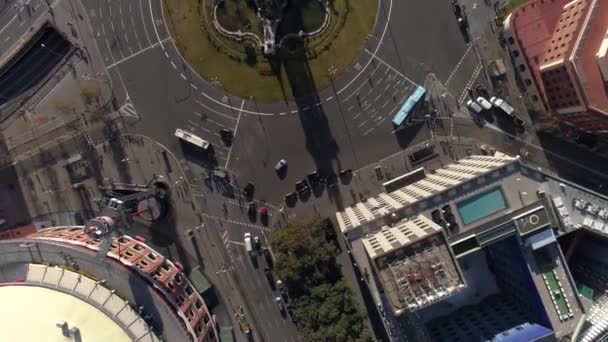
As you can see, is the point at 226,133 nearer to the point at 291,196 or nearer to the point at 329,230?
the point at 291,196

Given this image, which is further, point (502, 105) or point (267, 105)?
point (267, 105)

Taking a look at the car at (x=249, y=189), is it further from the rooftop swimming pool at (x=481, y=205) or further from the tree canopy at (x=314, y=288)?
the rooftop swimming pool at (x=481, y=205)

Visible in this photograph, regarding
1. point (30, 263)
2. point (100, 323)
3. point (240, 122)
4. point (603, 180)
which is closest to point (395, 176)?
point (240, 122)

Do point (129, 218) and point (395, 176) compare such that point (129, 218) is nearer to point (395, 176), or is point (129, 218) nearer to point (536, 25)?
point (395, 176)

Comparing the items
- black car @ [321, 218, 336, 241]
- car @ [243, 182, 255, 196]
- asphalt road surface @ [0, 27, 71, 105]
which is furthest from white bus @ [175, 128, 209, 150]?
asphalt road surface @ [0, 27, 71, 105]

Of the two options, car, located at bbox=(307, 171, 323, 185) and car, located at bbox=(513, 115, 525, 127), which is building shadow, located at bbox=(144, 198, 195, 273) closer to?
car, located at bbox=(307, 171, 323, 185)

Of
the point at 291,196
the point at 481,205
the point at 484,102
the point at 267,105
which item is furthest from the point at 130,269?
the point at 484,102

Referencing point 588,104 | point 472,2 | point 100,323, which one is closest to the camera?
point 588,104
